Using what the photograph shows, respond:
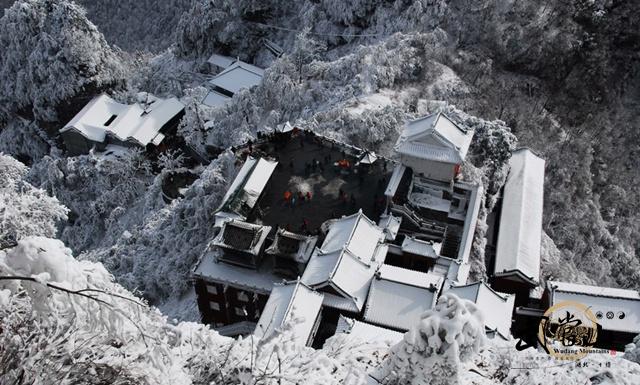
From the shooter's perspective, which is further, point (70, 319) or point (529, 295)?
point (529, 295)

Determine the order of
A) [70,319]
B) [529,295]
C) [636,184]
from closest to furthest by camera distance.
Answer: [70,319], [529,295], [636,184]

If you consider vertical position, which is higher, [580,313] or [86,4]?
[86,4]

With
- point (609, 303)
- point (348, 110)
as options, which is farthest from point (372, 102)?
point (609, 303)

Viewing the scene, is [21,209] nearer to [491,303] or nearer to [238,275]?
[238,275]

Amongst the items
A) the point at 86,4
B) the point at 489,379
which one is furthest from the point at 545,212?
the point at 86,4

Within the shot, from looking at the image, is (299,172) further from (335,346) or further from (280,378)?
(280,378)

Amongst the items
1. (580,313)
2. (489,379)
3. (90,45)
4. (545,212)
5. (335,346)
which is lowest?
(335,346)
